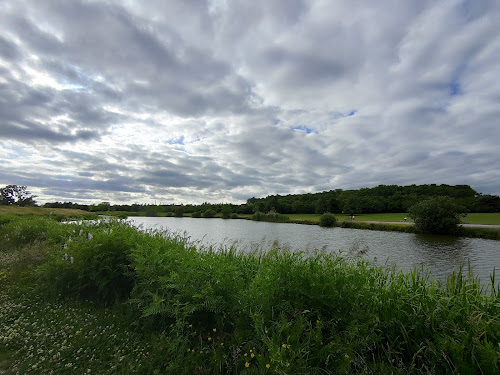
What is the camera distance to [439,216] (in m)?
33.2

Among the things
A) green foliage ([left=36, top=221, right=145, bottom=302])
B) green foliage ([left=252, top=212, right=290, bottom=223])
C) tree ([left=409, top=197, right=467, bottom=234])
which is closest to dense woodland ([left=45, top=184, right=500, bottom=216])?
green foliage ([left=252, top=212, right=290, bottom=223])

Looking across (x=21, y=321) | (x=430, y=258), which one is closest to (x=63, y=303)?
(x=21, y=321)

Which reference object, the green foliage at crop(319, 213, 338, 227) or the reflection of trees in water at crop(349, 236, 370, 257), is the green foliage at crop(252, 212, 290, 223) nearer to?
the green foliage at crop(319, 213, 338, 227)

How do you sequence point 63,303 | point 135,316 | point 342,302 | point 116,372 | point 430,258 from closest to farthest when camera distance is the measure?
point 116,372 < point 342,302 < point 135,316 < point 63,303 < point 430,258

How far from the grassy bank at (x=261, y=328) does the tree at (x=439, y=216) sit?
3549cm

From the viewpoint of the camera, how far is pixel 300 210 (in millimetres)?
98562

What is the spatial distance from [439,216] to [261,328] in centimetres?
3964

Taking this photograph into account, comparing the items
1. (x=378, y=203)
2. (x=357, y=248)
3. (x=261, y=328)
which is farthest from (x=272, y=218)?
(x=261, y=328)

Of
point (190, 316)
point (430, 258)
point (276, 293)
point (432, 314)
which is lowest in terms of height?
point (430, 258)

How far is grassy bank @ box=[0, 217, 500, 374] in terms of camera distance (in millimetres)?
2756

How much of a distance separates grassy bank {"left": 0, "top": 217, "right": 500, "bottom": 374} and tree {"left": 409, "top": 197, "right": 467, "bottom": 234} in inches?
1397

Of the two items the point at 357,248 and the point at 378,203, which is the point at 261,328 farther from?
the point at 378,203

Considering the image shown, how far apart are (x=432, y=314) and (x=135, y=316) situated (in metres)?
4.62

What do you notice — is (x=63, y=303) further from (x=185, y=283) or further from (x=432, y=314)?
(x=432, y=314)
